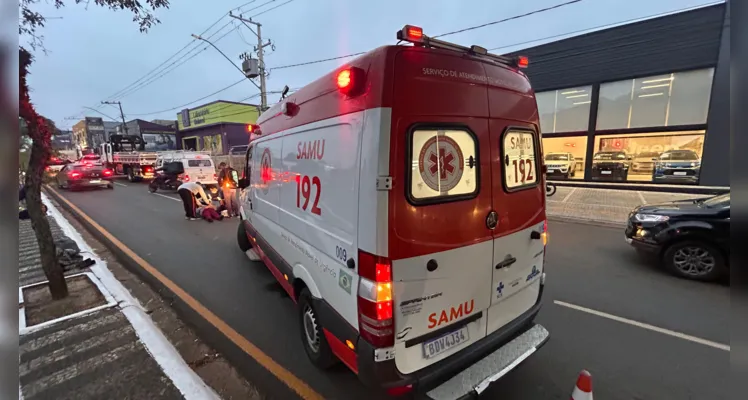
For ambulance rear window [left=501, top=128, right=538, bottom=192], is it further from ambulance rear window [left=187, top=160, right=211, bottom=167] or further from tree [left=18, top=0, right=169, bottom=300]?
ambulance rear window [left=187, top=160, right=211, bottom=167]

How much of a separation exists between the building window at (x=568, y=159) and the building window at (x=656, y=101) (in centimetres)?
124

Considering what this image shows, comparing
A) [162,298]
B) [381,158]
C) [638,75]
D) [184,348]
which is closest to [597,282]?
[381,158]

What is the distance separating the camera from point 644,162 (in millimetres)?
14562

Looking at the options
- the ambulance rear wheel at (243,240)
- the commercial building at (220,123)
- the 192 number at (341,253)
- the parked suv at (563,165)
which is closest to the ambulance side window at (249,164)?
the ambulance rear wheel at (243,240)

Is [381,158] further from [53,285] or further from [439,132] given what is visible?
[53,285]

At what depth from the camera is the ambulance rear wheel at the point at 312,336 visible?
9.40 feet

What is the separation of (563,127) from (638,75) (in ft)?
11.7

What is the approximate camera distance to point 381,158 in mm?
1961

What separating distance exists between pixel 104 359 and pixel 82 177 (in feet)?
62.2

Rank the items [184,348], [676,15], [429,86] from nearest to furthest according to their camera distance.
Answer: [429,86]
[184,348]
[676,15]

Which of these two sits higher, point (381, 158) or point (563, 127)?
point (563, 127)

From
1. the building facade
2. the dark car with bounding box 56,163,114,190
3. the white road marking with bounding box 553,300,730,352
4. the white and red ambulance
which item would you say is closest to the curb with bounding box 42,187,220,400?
the white and red ambulance

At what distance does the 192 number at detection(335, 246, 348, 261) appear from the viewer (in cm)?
231

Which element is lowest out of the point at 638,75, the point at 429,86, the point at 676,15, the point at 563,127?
the point at 429,86
